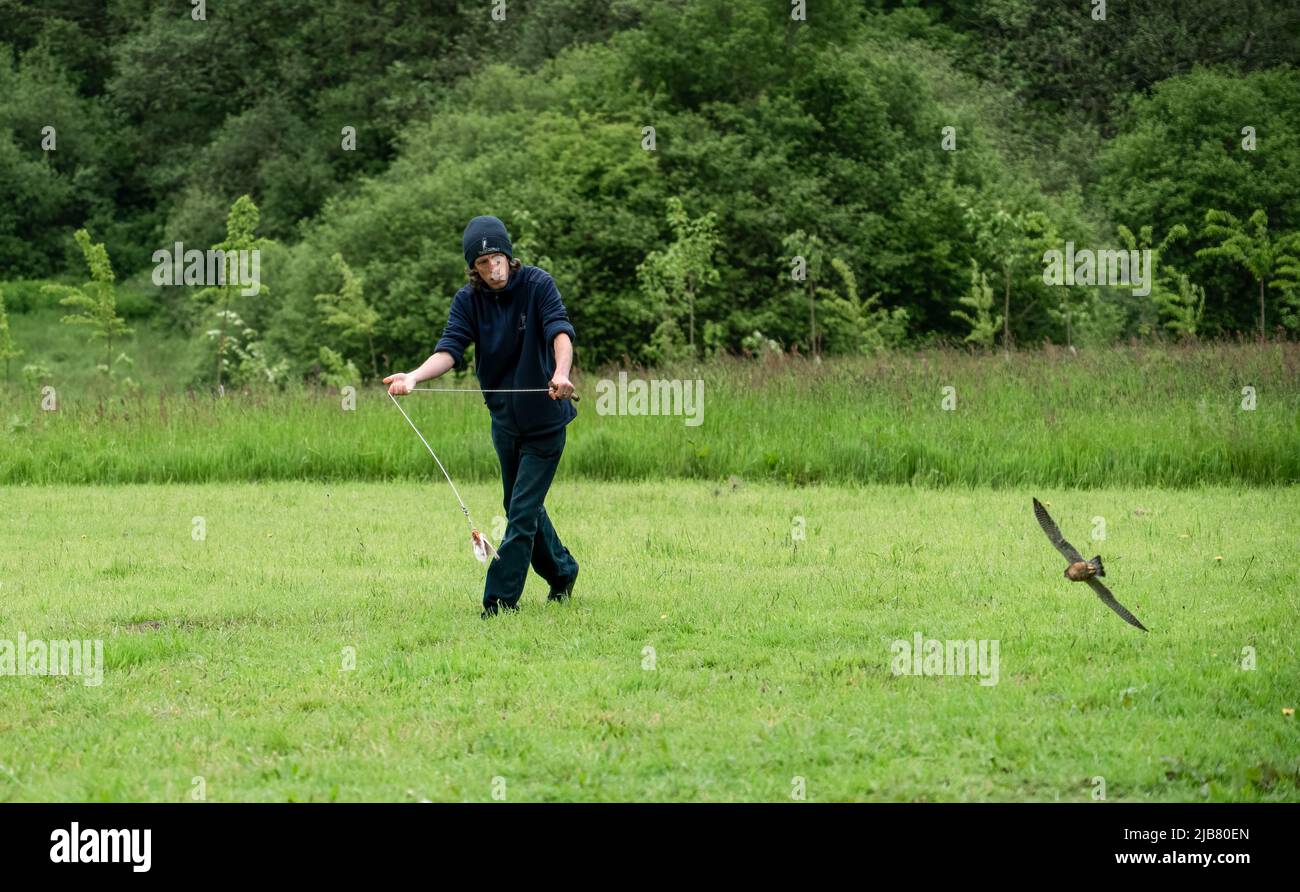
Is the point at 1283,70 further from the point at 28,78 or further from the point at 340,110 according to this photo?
the point at 28,78

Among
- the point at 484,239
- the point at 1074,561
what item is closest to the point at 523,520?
the point at 484,239

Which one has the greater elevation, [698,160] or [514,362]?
[698,160]

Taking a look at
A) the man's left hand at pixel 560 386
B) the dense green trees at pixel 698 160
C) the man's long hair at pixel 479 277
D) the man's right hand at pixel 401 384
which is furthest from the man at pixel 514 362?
the dense green trees at pixel 698 160

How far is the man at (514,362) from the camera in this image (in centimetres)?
948

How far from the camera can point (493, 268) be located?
944 cm

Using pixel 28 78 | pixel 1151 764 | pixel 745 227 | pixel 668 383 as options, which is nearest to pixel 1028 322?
pixel 745 227

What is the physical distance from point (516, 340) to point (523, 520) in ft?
3.67

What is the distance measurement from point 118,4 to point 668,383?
173ft

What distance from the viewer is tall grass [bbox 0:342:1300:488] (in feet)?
53.0

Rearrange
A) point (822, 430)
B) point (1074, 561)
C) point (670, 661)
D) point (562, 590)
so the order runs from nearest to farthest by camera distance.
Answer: point (670, 661)
point (1074, 561)
point (562, 590)
point (822, 430)

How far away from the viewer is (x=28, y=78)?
6119 centimetres

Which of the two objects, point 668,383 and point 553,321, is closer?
point 553,321

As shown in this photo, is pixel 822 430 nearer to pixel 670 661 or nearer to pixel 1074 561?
pixel 1074 561

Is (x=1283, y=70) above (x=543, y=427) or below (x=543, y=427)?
above
